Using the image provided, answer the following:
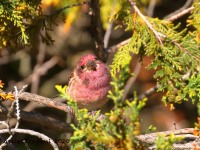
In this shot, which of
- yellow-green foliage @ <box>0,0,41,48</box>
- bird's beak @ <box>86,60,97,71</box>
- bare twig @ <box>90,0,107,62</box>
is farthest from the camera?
bare twig @ <box>90,0,107,62</box>

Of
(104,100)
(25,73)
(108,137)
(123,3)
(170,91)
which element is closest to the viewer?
(108,137)

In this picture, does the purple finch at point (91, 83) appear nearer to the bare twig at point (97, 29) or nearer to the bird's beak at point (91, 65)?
the bird's beak at point (91, 65)

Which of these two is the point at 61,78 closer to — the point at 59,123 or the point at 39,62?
the point at 39,62

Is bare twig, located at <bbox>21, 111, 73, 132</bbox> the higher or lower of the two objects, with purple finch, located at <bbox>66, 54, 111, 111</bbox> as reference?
lower

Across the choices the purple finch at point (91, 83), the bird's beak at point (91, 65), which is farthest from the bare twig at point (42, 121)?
the bird's beak at point (91, 65)

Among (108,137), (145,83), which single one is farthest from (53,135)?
(108,137)

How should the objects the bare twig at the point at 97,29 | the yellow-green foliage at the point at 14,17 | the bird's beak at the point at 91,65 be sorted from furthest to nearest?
the bare twig at the point at 97,29 < the bird's beak at the point at 91,65 < the yellow-green foliage at the point at 14,17

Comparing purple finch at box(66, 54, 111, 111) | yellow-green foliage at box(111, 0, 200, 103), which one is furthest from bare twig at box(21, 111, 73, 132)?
yellow-green foliage at box(111, 0, 200, 103)

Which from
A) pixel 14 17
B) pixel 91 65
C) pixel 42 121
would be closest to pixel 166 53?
pixel 91 65

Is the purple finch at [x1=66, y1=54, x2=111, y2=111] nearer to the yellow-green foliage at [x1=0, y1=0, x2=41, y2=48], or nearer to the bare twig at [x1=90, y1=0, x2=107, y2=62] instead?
the bare twig at [x1=90, y1=0, x2=107, y2=62]
